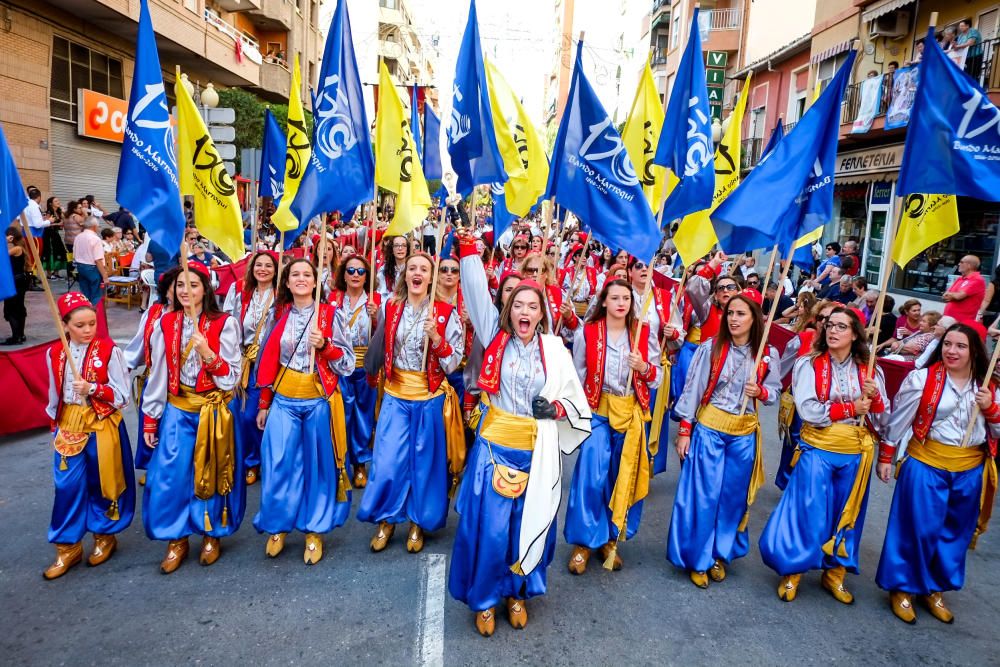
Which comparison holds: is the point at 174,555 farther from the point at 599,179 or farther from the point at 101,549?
the point at 599,179

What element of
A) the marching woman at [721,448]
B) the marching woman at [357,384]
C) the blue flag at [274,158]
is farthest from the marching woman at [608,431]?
the blue flag at [274,158]

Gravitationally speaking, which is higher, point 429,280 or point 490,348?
point 429,280

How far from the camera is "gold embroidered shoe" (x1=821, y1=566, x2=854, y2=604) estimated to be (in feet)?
14.6

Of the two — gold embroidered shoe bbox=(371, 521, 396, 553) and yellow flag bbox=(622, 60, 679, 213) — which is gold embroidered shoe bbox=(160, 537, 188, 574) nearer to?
gold embroidered shoe bbox=(371, 521, 396, 553)

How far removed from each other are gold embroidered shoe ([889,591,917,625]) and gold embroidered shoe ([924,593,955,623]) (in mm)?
101

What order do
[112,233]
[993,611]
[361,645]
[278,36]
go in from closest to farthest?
[361,645] → [993,611] → [112,233] → [278,36]

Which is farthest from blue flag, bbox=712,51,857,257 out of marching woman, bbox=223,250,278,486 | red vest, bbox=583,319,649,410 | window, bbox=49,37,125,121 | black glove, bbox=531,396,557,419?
window, bbox=49,37,125,121

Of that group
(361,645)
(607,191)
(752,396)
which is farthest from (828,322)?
(361,645)

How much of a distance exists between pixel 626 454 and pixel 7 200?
382 centimetres

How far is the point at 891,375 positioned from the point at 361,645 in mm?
5384

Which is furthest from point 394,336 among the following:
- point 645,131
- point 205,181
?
point 645,131

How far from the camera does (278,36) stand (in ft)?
104

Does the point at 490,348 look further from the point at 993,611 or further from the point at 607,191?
the point at 993,611

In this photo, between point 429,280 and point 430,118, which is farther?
point 430,118
